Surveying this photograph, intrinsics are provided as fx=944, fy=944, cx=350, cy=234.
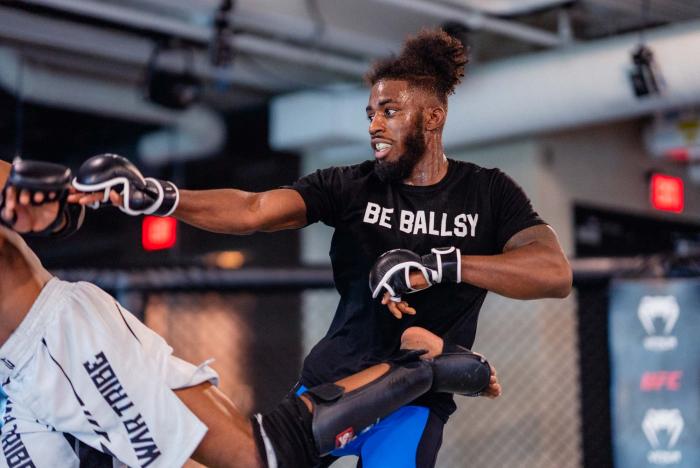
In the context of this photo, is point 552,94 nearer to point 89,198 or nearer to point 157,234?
point 157,234

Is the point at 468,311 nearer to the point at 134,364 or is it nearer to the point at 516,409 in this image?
the point at 134,364

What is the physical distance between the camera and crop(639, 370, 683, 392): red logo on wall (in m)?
3.71

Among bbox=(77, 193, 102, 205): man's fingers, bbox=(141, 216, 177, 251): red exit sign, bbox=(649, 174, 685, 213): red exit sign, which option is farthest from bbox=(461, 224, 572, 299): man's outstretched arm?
bbox=(649, 174, 685, 213): red exit sign

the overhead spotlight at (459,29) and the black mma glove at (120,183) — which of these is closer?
the black mma glove at (120,183)

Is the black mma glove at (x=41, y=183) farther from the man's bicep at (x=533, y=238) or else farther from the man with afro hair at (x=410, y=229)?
the man's bicep at (x=533, y=238)

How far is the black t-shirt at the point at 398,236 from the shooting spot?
90.5 inches

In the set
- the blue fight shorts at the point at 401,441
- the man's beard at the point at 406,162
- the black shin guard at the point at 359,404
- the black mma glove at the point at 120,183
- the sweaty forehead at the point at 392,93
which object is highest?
the sweaty forehead at the point at 392,93

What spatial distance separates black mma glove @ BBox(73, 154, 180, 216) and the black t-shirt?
0.44 metres

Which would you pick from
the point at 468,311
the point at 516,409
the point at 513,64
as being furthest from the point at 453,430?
the point at 468,311

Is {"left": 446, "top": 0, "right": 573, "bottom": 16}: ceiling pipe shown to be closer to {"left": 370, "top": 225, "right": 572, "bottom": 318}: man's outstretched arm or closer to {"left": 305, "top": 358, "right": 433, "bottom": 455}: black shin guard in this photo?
{"left": 370, "top": 225, "right": 572, "bottom": 318}: man's outstretched arm

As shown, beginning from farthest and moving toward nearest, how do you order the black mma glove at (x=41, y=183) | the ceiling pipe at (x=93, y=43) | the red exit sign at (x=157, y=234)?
the red exit sign at (x=157, y=234) → the ceiling pipe at (x=93, y=43) → the black mma glove at (x=41, y=183)

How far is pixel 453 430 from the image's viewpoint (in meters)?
5.79

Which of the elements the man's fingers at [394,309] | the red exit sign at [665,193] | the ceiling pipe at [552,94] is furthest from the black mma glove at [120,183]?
the red exit sign at [665,193]

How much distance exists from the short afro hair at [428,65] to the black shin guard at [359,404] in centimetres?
74
